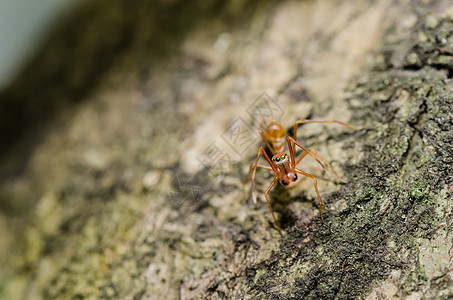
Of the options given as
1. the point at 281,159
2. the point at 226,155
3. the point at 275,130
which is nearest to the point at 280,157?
the point at 281,159

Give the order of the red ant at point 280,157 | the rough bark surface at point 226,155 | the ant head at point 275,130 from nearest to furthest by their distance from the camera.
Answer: the rough bark surface at point 226,155 → the red ant at point 280,157 → the ant head at point 275,130

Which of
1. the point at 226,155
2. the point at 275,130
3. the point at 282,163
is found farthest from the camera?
the point at 226,155

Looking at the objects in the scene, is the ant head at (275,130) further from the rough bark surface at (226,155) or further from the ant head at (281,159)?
the ant head at (281,159)

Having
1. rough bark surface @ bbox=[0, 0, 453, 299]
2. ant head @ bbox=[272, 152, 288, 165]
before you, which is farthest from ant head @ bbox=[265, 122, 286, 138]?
ant head @ bbox=[272, 152, 288, 165]

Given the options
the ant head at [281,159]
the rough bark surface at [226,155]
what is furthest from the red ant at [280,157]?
the rough bark surface at [226,155]

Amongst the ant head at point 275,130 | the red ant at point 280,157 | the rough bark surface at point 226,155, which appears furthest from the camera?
the ant head at point 275,130

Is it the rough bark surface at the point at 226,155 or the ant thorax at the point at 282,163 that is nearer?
the rough bark surface at the point at 226,155

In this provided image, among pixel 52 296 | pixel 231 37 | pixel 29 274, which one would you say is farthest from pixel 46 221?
pixel 231 37

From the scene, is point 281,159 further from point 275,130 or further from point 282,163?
point 275,130
